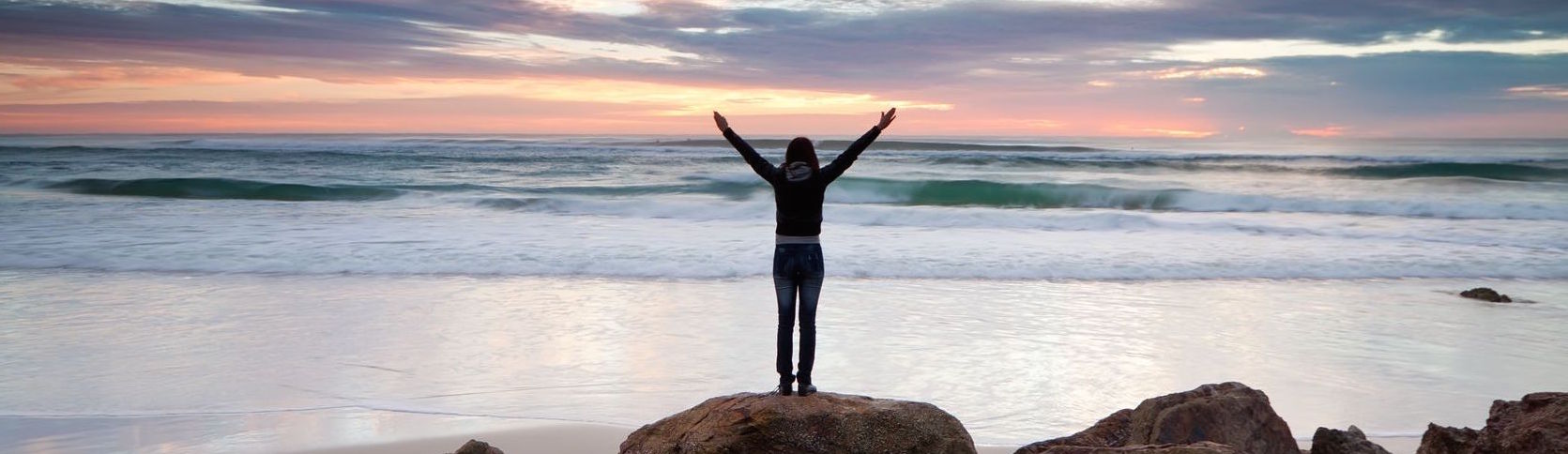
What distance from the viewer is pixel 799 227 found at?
15.8 feet

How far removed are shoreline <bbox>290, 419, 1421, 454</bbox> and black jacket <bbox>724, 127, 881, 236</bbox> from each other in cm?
166

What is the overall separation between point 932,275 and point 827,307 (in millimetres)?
3037

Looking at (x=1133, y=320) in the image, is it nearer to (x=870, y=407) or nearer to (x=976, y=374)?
(x=976, y=374)

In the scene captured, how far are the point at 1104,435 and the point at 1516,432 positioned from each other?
58.8 inches

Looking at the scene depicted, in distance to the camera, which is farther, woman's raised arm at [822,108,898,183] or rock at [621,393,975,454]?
woman's raised arm at [822,108,898,183]

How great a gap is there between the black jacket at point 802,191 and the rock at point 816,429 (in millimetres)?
836

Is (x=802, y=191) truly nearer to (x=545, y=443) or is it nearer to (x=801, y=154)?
(x=801, y=154)

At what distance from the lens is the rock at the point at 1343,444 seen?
445 cm

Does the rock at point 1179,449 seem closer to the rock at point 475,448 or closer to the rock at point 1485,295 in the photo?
the rock at point 475,448

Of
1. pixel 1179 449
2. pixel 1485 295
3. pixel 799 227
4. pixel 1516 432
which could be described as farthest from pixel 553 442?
pixel 1485 295

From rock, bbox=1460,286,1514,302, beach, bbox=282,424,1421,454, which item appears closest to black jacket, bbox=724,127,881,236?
beach, bbox=282,424,1421,454

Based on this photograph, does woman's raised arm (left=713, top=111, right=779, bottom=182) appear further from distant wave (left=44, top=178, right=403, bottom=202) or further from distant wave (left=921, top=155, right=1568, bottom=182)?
distant wave (left=921, top=155, right=1568, bottom=182)

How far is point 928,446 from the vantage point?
4133mm

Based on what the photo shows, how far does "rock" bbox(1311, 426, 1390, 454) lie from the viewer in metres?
4.45
